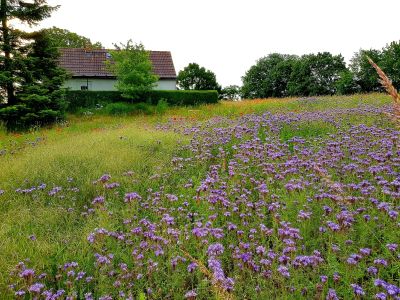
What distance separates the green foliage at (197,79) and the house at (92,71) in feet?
29.6

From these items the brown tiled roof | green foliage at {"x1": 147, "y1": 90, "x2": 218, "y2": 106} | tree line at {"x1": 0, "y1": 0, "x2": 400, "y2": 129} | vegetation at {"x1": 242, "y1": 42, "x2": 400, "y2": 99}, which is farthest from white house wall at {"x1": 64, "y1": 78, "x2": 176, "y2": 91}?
vegetation at {"x1": 242, "y1": 42, "x2": 400, "y2": 99}

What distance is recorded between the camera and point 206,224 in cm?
374

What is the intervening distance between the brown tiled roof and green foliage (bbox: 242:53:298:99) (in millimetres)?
18139

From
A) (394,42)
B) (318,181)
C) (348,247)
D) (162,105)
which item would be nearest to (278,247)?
(348,247)

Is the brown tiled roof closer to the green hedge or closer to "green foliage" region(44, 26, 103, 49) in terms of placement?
the green hedge

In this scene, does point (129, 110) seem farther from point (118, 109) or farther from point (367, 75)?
point (367, 75)

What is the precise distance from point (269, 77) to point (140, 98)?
3098 cm

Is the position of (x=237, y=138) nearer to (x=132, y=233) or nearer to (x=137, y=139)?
(x=137, y=139)

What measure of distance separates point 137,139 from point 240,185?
420 centimetres

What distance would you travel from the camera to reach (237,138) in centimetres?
754

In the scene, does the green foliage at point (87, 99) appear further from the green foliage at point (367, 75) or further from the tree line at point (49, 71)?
the green foliage at point (367, 75)

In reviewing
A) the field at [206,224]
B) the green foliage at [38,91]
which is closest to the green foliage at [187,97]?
the green foliage at [38,91]

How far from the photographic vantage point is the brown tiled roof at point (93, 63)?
114 feet

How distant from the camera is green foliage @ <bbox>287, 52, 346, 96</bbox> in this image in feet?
133
